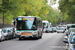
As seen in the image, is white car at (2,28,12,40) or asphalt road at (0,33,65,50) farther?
white car at (2,28,12,40)

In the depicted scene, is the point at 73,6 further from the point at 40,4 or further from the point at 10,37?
the point at 40,4

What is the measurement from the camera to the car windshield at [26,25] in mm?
28516

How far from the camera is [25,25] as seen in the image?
28.7m

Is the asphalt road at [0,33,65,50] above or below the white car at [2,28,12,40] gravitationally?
below

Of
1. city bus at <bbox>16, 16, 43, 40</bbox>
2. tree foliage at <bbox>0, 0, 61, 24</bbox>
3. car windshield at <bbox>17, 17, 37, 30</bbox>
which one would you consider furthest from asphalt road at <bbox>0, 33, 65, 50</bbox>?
tree foliage at <bbox>0, 0, 61, 24</bbox>

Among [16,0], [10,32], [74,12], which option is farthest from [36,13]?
[10,32]

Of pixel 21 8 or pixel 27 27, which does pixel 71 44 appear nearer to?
pixel 27 27

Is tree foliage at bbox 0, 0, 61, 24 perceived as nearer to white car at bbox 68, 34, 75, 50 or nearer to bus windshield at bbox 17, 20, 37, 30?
bus windshield at bbox 17, 20, 37, 30

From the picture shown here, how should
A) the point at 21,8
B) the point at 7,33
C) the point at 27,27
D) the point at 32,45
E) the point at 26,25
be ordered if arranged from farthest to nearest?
the point at 21,8
the point at 7,33
the point at 26,25
the point at 27,27
the point at 32,45

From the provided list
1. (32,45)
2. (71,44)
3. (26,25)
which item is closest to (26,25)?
(26,25)

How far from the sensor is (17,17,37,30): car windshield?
93.6ft

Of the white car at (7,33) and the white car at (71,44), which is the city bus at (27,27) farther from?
the white car at (71,44)

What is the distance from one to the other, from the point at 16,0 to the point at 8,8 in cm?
252

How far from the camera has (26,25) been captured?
28.7 meters
